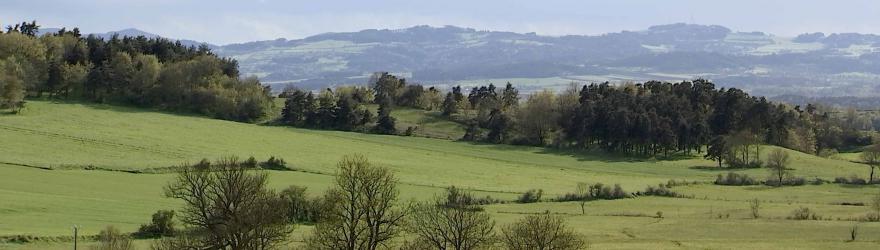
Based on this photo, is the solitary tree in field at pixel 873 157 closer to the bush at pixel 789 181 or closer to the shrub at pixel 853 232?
the bush at pixel 789 181

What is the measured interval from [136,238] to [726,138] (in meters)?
94.0

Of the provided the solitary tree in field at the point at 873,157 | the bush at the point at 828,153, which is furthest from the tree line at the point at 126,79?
the solitary tree in field at the point at 873,157

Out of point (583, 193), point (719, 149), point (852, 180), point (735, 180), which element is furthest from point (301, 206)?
point (719, 149)

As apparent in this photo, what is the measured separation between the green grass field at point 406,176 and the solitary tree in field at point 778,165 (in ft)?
9.67

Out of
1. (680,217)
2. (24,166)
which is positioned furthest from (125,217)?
(680,217)

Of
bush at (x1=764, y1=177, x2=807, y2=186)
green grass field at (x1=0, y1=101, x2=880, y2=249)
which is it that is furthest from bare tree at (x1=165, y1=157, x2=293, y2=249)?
bush at (x1=764, y1=177, x2=807, y2=186)

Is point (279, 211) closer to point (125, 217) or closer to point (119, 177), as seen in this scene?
point (125, 217)

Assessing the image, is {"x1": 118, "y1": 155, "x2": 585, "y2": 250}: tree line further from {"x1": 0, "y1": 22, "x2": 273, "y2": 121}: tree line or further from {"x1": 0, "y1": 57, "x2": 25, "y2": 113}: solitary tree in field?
{"x1": 0, "y1": 22, "x2": 273, "y2": 121}: tree line

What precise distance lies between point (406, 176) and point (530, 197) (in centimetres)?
1555

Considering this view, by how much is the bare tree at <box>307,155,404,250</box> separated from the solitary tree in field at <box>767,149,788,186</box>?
69881 mm

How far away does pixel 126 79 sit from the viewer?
150 m

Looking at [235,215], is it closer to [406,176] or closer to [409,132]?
[406,176]

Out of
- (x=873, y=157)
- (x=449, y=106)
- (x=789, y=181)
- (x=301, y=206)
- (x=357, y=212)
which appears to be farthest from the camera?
(x=449, y=106)

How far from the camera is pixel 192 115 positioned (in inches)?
5640
